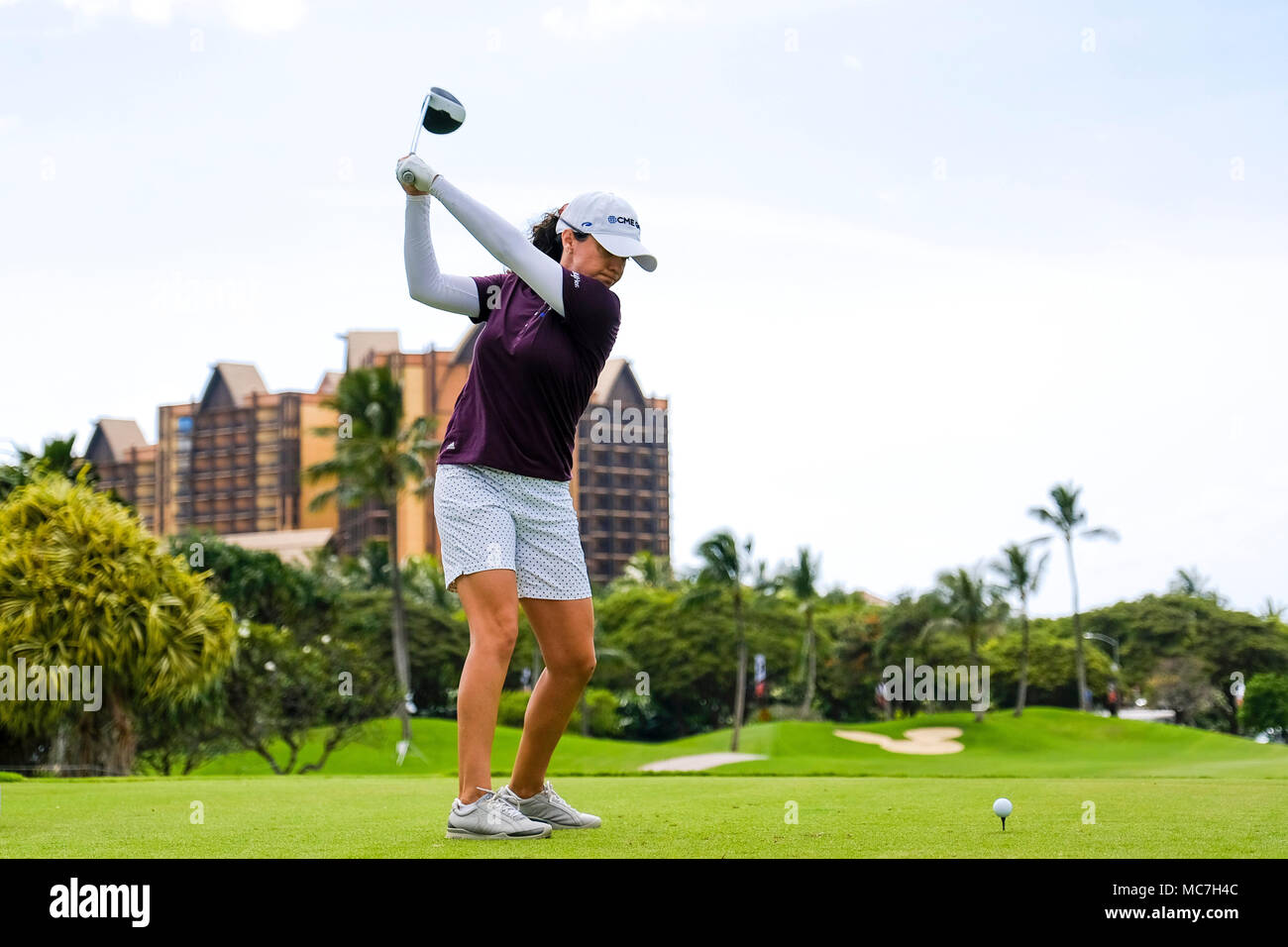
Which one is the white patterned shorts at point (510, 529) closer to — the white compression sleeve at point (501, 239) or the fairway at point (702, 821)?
the white compression sleeve at point (501, 239)

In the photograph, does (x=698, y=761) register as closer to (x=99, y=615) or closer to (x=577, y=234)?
(x=99, y=615)

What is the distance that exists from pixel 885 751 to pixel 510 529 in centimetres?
4147

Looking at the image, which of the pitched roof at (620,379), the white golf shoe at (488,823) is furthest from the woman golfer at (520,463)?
the pitched roof at (620,379)

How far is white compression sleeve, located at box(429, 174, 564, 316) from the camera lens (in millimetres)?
4301

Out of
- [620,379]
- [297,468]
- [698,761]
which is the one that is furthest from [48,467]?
[297,468]

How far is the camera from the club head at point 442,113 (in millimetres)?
4520

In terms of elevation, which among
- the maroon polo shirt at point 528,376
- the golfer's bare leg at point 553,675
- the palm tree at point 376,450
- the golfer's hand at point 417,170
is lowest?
the golfer's bare leg at point 553,675

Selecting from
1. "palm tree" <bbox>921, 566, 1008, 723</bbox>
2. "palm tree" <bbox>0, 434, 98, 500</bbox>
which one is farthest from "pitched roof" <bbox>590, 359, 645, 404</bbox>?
"palm tree" <bbox>0, 434, 98, 500</bbox>

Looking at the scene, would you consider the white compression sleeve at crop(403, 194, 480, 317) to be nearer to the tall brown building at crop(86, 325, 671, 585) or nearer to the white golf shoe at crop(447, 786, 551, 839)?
the white golf shoe at crop(447, 786, 551, 839)

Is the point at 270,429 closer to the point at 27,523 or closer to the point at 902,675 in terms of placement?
the point at 902,675

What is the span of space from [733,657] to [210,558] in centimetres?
3169

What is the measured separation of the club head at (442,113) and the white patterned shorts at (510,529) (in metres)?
1.21
